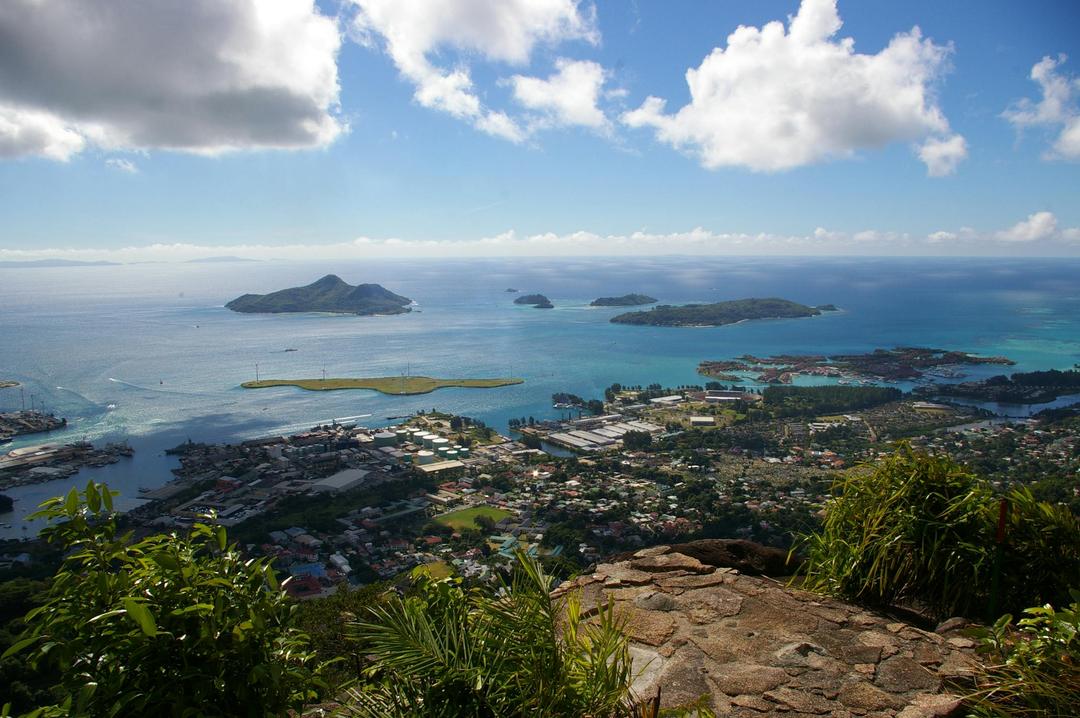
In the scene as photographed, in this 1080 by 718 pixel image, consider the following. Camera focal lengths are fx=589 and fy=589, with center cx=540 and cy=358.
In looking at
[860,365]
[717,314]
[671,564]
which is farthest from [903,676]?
[717,314]

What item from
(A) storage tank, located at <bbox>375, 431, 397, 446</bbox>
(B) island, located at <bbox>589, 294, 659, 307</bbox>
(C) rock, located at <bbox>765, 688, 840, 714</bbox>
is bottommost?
(A) storage tank, located at <bbox>375, 431, 397, 446</bbox>

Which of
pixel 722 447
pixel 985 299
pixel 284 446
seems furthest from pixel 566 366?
pixel 985 299

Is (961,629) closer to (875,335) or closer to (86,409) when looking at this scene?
(86,409)

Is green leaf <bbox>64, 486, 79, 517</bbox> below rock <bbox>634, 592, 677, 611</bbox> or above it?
above

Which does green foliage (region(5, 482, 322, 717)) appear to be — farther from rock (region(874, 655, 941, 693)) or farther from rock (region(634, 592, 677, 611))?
rock (region(874, 655, 941, 693))

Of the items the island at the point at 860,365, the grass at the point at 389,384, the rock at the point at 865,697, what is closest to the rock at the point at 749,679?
the rock at the point at 865,697

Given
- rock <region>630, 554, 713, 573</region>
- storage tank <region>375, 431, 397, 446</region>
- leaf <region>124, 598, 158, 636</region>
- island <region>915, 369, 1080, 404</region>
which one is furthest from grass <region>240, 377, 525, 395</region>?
leaf <region>124, 598, 158, 636</region>

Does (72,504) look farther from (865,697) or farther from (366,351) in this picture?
(366,351)
